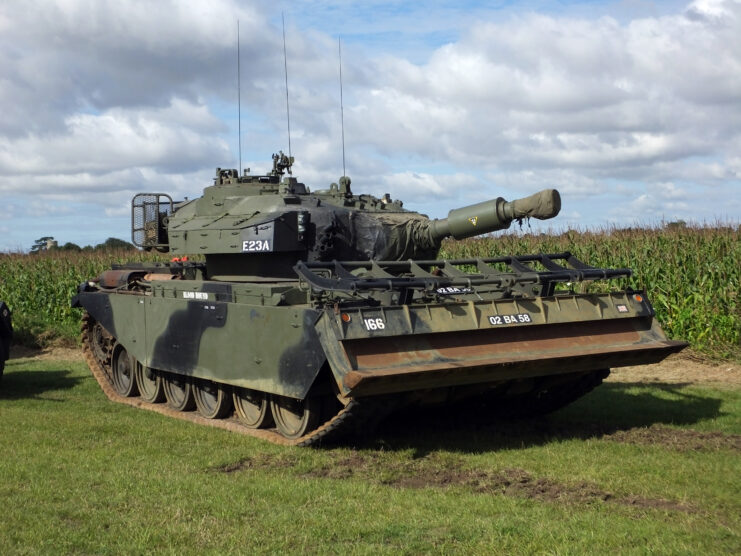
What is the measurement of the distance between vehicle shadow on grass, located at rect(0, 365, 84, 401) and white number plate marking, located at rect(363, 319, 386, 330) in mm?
6428

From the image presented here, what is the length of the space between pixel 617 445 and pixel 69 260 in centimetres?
1878

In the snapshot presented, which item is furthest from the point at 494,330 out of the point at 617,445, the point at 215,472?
the point at 215,472

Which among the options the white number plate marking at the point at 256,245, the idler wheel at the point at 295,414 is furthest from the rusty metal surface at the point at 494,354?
the white number plate marking at the point at 256,245

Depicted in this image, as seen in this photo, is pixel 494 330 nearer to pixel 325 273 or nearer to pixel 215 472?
pixel 325 273

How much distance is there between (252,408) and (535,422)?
3.26 m

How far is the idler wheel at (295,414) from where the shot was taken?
930 centimetres

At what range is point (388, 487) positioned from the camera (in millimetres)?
7457

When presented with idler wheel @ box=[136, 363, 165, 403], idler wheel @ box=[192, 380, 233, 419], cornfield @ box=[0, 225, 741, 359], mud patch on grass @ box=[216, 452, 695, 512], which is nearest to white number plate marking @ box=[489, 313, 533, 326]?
mud patch on grass @ box=[216, 452, 695, 512]

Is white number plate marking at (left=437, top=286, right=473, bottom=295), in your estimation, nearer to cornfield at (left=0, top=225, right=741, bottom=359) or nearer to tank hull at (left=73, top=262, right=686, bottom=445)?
tank hull at (left=73, top=262, right=686, bottom=445)

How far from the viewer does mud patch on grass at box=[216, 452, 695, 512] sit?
6965mm

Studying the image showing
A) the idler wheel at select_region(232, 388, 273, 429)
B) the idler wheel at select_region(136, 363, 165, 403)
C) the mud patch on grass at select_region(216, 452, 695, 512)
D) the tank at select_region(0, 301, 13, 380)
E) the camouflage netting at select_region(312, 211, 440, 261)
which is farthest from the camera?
the tank at select_region(0, 301, 13, 380)

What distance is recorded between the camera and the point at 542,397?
10930 mm

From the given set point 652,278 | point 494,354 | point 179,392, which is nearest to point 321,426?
point 494,354

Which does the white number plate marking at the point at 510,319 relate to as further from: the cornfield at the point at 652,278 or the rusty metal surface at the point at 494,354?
the cornfield at the point at 652,278
